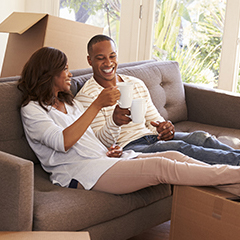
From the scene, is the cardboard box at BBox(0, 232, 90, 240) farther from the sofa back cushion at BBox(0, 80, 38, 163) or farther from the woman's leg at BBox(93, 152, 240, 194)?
the sofa back cushion at BBox(0, 80, 38, 163)

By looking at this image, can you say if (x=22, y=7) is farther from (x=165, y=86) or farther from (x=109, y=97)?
(x=109, y=97)

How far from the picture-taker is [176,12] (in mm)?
3521

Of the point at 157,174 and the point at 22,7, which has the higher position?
the point at 22,7

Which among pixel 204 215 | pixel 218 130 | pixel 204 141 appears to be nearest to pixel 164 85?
pixel 218 130

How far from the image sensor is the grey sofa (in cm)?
140

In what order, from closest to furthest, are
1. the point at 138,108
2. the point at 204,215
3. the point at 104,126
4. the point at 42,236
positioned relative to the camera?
the point at 42,236 < the point at 204,215 < the point at 138,108 < the point at 104,126

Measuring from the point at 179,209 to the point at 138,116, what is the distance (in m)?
0.44

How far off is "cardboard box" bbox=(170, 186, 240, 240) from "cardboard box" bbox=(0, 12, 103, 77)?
1.58 meters

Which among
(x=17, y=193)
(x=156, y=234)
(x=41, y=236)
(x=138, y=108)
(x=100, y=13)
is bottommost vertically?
(x=156, y=234)

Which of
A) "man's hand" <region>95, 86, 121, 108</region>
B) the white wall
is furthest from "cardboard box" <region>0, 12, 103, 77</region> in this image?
the white wall

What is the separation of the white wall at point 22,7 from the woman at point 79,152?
2.42m

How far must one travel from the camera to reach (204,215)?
1500mm

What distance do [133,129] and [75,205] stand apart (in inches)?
28.1

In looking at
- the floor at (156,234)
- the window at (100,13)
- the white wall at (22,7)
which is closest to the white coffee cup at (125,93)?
the floor at (156,234)
